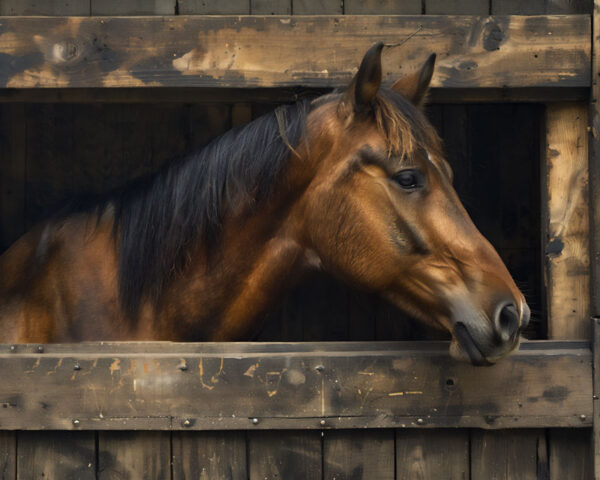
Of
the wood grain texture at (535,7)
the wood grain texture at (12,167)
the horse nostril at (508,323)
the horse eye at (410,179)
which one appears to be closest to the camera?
the horse nostril at (508,323)

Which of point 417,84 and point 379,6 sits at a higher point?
point 379,6

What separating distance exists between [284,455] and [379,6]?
4.45ft

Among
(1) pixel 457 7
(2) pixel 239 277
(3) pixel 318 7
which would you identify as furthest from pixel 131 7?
(1) pixel 457 7

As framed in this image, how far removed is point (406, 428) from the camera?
194cm

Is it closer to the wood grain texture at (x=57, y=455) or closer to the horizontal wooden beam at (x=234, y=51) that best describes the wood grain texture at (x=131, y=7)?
the horizontal wooden beam at (x=234, y=51)

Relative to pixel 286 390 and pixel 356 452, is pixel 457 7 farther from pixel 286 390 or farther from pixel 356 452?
pixel 356 452

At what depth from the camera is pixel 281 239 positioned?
202cm

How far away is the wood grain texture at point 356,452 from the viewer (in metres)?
1.94

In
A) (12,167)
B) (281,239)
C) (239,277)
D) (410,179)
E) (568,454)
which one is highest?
(12,167)

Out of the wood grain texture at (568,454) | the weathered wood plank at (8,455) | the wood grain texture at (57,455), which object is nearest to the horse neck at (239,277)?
the wood grain texture at (57,455)

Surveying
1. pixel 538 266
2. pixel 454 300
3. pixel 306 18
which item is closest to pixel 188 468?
pixel 454 300

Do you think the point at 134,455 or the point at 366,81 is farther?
the point at 134,455

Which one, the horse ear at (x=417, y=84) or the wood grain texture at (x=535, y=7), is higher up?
the wood grain texture at (x=535, y=7)

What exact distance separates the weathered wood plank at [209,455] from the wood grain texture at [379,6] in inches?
51.1
